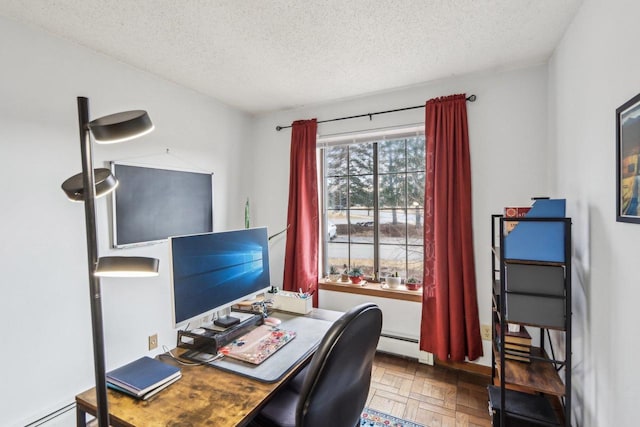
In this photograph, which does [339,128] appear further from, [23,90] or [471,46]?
[23,90]

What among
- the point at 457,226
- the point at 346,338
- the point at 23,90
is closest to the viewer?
the point at 346,338

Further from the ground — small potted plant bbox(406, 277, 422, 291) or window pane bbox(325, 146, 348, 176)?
window pane bbox(325, 146, 348, 176)

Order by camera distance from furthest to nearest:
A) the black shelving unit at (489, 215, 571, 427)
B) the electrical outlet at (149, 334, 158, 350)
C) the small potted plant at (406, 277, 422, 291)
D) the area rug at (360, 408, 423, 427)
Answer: the small potted plant at (406, 277, 422, 291) < the electrical outlet at (149, 334, 158, 350) < the area rug at (360, 408, 423, 427) < the black shelving unit at (489, 215, 571, 427)

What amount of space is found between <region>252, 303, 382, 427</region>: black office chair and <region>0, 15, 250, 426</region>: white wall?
1398 mm

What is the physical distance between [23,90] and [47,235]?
0.83m

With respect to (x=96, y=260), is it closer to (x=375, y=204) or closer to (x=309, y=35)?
(x=309, y=35)

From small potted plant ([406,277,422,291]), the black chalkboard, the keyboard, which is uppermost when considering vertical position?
the black chalkboard

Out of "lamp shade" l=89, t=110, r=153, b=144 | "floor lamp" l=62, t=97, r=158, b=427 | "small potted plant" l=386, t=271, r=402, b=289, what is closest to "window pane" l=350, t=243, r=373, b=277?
"small potted plant" l=386, t=271, r=402, b=289

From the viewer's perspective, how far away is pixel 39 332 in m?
1.67

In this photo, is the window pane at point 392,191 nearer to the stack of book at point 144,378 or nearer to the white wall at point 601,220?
the white wall at point 601,220

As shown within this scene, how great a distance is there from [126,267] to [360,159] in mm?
2478

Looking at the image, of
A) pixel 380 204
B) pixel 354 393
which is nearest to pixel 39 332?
pixel 354 393

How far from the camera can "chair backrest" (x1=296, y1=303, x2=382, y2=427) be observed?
3.04 feet

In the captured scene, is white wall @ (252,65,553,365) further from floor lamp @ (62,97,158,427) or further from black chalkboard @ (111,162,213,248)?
floor lamp @ (62,97,158,427)
